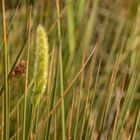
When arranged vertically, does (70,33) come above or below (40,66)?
below

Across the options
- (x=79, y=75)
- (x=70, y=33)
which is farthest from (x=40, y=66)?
(x=70, y=33)

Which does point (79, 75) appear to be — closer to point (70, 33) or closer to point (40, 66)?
point (40, 66)

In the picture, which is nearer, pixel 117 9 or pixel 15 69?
pixel 15 69

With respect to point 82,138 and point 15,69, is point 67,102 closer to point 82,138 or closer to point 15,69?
point 82,138

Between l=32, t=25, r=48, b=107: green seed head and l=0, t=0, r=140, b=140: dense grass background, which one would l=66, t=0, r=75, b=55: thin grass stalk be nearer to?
l=0, t=0, r=140, b=140: dense grass background

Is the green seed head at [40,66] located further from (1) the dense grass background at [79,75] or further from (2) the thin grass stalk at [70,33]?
(2) the thin grass stalk at [70,33]

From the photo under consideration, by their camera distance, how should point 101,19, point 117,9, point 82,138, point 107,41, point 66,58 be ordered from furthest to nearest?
point 101,19, point 117,9, point 107,41, point 66,58, point 82,138

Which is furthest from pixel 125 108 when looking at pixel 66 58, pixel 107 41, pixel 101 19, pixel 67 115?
pixel 101 19

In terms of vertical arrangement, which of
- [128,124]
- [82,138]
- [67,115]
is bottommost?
[128,124]
